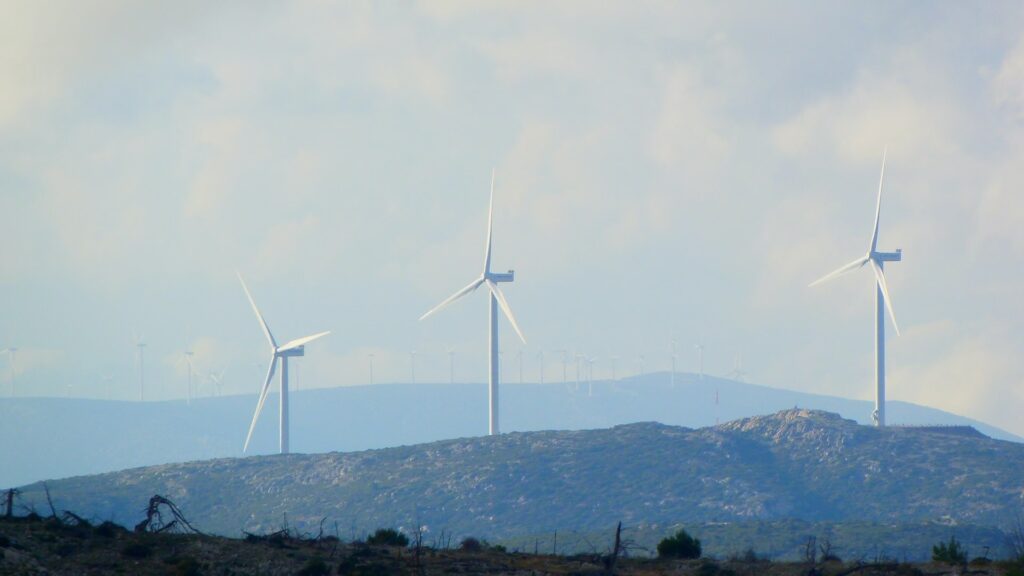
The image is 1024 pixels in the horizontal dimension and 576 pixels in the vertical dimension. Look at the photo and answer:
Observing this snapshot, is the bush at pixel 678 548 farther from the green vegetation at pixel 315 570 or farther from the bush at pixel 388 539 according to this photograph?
the green vegetation at pixel 315 570

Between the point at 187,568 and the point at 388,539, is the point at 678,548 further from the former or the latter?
the point at 187,568

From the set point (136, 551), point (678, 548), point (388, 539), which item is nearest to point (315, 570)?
point (136, 551)

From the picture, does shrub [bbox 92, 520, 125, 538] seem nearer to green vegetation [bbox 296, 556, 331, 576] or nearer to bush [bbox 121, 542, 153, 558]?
bush [bbox 121, 542, 153, 558]

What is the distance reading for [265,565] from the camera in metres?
55.5

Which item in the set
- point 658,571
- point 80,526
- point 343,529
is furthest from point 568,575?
point 343,529

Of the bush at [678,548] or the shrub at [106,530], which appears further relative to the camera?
the bush at [678,548]

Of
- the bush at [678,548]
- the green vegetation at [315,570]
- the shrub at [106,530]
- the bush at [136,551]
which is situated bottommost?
the bush at [678,548]

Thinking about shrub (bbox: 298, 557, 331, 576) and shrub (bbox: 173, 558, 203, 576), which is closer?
shrub (bbox: 173, 558, 203, 576)

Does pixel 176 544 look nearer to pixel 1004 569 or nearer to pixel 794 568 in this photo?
pixel 794 568

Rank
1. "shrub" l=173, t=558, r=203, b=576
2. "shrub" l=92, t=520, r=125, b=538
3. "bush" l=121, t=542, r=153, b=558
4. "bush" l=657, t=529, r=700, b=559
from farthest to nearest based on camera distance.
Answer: "bush" l=657, t=529, r=700, b=559
"shrub" l=92, t=520, r=125, b=538
"bush" l=121, t=542, r=153, b=558
"shrub" l=173, t=558, r=203, b=576

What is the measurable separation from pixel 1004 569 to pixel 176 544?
109ft

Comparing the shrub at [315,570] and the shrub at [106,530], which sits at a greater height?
the shrub at [106,530]

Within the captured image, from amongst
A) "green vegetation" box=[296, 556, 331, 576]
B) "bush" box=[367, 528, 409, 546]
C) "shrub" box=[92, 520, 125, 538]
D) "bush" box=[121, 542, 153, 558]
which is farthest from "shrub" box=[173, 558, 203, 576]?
"bush" box=[367, 528, 409, 546]

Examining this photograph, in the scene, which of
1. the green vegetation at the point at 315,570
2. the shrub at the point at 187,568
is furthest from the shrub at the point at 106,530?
the green vegetation at the point at 315,570
